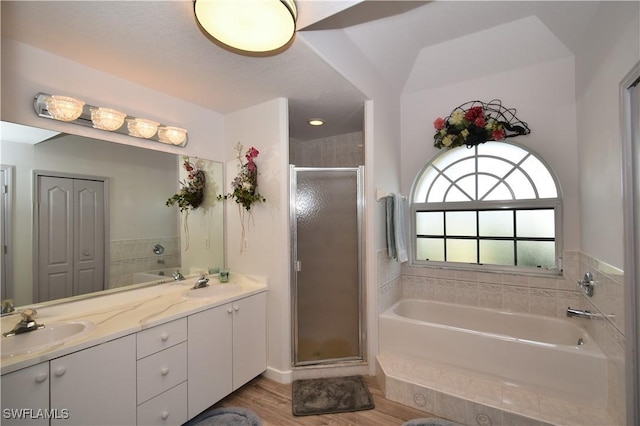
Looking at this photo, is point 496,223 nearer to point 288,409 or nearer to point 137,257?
point 288,409

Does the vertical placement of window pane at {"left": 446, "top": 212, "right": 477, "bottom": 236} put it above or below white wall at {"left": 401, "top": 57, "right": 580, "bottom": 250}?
below

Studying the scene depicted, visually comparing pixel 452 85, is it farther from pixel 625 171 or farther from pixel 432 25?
pixel 625 171

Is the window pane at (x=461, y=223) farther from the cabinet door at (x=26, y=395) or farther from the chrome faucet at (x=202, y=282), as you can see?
the cabinet door at (x=26, y=395)

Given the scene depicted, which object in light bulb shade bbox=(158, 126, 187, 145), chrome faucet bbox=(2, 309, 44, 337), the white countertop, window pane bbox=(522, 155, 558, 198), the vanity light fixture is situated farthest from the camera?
window pane bbox=(522, 155, 558, 198)

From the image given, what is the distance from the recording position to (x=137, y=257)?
7.04 ft

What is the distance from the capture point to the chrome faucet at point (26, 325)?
1.42m

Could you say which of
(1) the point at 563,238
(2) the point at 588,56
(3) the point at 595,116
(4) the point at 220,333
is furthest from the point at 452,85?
(4) the point at 220,333

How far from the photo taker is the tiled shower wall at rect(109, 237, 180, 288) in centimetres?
201

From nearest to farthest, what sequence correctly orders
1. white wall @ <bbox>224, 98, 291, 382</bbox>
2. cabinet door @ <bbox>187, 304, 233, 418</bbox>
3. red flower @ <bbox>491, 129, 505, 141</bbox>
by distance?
1. cabinet door @ <bbox>187, 304, 233, 418</bbox>
2. white wall @ <bbox>224, 98, 291, 382</bbox>
3. red flower @ <bbox>491, 129, 505, 141</bbox>

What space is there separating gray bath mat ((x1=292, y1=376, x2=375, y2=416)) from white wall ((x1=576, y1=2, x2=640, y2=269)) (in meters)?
1.86

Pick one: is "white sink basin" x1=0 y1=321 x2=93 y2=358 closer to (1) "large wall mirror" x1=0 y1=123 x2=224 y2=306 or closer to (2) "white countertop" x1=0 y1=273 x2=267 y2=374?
(2) "white countertop" x1=0 y1=273 x2=267 y2=374

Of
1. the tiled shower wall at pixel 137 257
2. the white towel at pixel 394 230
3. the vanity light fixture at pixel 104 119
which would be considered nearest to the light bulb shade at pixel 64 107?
the vanity light fixture at pixel 104 119

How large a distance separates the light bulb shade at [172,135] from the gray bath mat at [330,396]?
2275 mm

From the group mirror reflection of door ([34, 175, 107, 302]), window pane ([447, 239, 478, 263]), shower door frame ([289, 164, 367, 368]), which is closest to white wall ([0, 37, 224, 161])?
mirror reflection of door ([34, 175, 107, 302])
